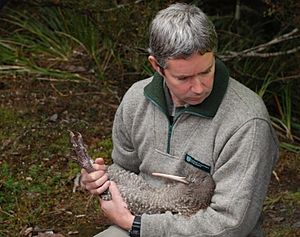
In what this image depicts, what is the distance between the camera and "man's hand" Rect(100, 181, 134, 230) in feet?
10.1

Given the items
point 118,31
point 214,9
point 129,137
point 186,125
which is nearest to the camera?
point 186,125

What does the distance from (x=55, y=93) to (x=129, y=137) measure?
2.72m

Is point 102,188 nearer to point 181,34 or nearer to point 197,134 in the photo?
point 197,134

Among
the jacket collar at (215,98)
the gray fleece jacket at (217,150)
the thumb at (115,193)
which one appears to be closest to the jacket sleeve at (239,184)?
the gray fleece jacket at (217,150)

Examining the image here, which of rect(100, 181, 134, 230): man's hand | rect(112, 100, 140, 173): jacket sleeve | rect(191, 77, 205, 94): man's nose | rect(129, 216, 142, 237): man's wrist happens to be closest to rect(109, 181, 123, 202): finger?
rect(100, 181, 134, 230): man's hand

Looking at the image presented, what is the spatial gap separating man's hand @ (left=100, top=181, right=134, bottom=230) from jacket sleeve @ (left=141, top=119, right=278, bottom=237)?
22 cm

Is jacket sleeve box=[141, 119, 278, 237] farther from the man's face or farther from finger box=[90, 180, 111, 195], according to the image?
finger box=[90, 180, 111, 195]

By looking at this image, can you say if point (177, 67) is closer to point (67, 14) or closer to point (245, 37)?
point (245, 37)

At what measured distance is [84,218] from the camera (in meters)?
4.49

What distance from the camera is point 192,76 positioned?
283cm

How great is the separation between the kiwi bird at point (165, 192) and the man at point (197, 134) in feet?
0.11

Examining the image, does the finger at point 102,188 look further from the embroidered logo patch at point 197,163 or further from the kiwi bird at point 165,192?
the embroidered logo patch at point 197,163

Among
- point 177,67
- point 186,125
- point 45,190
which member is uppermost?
point 177,67

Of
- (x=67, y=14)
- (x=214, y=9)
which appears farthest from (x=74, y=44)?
(x=214, y=9)
